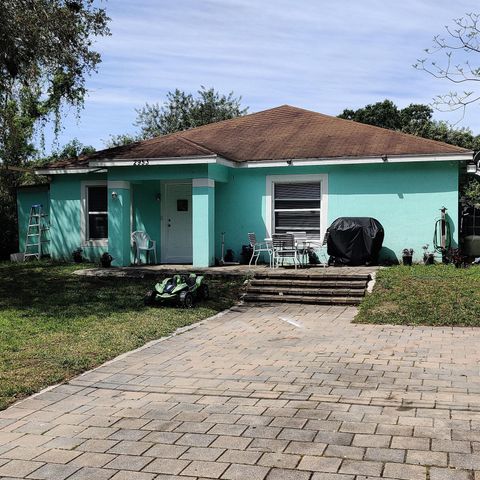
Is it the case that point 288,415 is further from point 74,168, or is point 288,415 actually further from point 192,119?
point 192,119

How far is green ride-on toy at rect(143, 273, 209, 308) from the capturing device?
33.9 feet

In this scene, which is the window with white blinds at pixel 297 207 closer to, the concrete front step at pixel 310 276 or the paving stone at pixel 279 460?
the concrete front step at pixel 310 276

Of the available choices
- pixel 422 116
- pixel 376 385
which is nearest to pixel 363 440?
pixel 376 385

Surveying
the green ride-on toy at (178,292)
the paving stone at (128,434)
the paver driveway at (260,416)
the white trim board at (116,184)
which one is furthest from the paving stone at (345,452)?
the white trim board at (116,184)

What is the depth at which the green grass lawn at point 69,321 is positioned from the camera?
6.21 meters

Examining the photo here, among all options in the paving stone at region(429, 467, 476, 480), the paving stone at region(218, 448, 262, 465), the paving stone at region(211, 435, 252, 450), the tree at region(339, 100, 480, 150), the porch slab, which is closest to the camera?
the paving stone at region(429, 467, 476, 480)

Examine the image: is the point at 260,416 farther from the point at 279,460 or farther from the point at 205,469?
the point at 205,469

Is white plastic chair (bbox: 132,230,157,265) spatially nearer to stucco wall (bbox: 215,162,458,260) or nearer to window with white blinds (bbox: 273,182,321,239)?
stucco wall (bbox: 215,162,458,260)

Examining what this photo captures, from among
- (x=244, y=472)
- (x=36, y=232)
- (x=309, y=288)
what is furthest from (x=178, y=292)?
(x=36, y=232)

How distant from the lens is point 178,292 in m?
10.4

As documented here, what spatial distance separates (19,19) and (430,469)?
11.7m

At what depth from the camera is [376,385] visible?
5.59 m

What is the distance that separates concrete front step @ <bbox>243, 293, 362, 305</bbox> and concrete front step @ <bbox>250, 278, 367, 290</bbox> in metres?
0.43

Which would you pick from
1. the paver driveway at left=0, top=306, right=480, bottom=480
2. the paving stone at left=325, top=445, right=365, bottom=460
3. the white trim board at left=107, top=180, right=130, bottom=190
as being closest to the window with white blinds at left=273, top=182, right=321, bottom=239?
the white trim board at left=107, top=180, right=130, bottom=190
